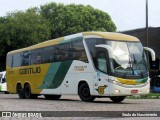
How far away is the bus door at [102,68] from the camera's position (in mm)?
20469

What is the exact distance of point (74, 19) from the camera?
198 ft

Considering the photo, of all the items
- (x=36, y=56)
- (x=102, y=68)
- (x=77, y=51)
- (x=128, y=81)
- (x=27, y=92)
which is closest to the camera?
(x=128, y=81)

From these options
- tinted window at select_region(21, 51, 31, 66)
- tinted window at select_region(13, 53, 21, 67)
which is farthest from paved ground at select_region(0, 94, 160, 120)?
tinted window at select_region(13, 53, 21, 67)

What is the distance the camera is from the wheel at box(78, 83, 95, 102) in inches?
853

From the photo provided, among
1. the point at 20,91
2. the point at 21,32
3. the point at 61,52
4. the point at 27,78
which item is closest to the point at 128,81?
the point at 61,52

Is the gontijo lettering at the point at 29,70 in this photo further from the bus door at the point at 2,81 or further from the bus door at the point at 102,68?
the bus door at the point at 2,81

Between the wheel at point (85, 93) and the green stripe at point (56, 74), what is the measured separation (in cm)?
156

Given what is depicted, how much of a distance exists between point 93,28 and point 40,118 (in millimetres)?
48414

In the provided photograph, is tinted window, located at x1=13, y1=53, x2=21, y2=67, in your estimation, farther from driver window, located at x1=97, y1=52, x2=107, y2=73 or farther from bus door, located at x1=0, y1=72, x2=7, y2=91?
bus door, located at x1=0, y1=72, x2=7, y2=91

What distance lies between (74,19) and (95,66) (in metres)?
39.8

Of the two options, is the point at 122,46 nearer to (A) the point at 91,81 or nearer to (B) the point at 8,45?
(A) the point at 91,81

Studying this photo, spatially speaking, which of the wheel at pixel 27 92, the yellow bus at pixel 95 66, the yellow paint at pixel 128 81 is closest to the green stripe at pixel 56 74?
the yellow bus at pixel 95 66

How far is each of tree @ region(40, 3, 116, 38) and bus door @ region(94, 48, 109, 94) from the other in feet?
124

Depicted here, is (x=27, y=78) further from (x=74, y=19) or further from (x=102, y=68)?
(x=74, y=19)
